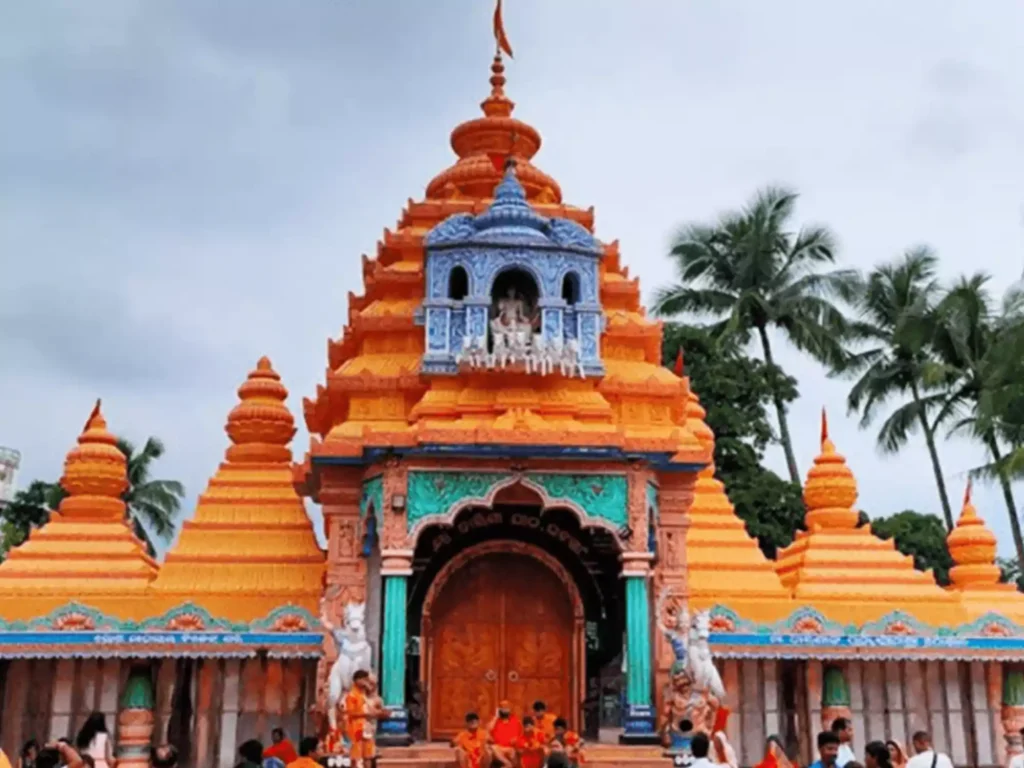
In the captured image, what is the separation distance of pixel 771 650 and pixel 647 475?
11.9 ft

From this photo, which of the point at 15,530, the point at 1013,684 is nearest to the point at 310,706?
the point at 1013,684

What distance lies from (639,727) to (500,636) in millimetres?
2366

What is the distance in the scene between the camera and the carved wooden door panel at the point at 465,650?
15.4 m

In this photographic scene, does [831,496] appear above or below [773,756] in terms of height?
above

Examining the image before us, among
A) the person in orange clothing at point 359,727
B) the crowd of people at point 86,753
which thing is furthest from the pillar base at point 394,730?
the crowd of people at point 86,753

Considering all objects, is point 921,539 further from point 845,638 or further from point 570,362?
point 570,362

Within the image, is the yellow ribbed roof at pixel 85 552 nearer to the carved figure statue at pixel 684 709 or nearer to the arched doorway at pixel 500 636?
the arched doorway at pixel 500 636

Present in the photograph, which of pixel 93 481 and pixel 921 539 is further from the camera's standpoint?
pixel 921 539

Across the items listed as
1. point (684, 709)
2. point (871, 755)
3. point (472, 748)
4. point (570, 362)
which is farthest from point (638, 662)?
point (871, 755)

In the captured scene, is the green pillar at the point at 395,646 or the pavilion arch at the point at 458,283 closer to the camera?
the green pillar at the point at 395,646

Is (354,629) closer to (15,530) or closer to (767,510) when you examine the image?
(767,510)

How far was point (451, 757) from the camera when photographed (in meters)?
13.3

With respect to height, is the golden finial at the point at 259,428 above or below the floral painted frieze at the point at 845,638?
above

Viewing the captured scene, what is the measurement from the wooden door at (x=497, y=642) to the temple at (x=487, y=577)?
3 centimetres
